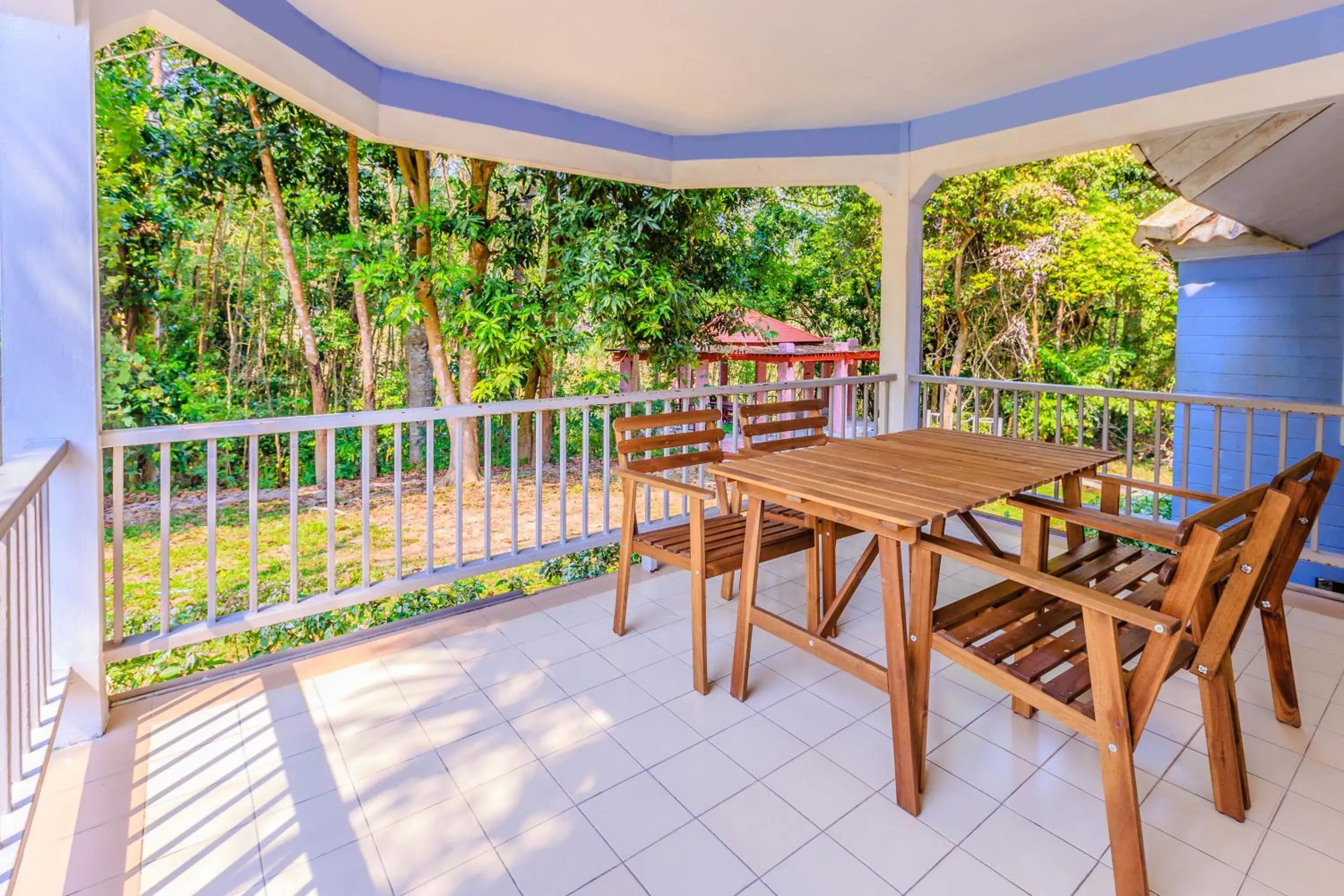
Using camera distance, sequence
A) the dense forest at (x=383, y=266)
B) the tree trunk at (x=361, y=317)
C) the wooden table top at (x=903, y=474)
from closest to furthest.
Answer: the wooden table top at (x=903, y=474) < the dense forest at (x=383, y=266) < the tree trunk at (x=361, y=317)

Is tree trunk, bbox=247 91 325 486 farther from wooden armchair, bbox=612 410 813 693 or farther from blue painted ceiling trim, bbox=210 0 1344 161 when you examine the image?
wooden armchair, bbox=612 410 813 693

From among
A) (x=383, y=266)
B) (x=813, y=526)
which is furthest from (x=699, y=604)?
Result: (x=383, y=266)

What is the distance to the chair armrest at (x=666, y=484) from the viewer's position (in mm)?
2547

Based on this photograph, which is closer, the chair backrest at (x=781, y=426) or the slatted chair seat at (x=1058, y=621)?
the slatted chair seat at (x=1058, y=621)

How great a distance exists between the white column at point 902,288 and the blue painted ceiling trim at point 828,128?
1.02 ft

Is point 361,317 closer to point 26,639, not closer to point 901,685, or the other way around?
point 26,639

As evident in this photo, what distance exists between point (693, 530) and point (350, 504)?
7.01 m

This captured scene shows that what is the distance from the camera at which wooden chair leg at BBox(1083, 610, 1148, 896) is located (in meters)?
1.58

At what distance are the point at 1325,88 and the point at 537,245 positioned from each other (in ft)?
18.7

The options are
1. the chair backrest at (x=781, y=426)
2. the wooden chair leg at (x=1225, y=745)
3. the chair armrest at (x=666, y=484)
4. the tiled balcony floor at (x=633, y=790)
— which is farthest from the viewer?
the chair backrest at (x=781, y=426)

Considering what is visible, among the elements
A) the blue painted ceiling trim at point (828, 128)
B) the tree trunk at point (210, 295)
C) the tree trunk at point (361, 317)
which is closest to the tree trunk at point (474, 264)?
the tree trunk at point (361, 317)

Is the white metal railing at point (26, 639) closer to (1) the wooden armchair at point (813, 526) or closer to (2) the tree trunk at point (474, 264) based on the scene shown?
(1) the wooden armchair at point (813, 526)

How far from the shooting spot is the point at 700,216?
22.6 feet

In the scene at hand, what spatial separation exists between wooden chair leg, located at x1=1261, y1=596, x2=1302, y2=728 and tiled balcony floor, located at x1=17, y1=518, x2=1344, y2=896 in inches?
2.2
